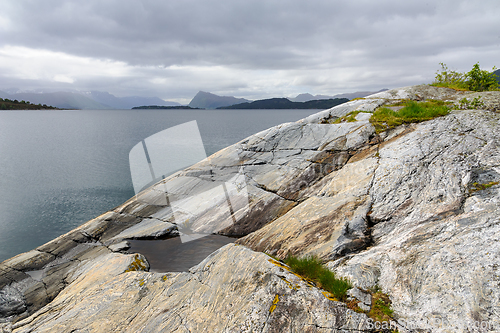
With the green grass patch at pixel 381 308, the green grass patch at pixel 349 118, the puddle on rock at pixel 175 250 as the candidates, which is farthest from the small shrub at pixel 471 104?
the puddle on rock at pixel 175 250

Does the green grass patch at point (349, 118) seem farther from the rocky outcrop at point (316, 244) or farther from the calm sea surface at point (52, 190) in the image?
the calm sea surface at point (52, 190)

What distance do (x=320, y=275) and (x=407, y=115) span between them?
13.1m

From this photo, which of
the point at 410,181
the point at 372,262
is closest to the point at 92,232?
the point at 372,262

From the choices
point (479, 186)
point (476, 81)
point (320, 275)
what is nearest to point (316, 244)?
point (320, 275)

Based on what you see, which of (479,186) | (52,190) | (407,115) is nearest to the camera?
(479,186)

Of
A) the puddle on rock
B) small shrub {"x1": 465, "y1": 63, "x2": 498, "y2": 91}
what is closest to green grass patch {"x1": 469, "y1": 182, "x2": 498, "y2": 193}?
the puddle on rock

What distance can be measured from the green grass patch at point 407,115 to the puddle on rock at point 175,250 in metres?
13.0

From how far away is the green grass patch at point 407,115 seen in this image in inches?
566

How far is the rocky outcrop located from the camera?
20.5 ft

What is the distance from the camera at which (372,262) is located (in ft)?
25.0

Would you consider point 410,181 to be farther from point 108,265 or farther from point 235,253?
point 108,265

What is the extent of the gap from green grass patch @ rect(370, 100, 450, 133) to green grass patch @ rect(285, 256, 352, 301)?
11.3 m

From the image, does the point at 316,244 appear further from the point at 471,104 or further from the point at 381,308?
the point at 471,104

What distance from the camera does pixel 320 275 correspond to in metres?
7.80
